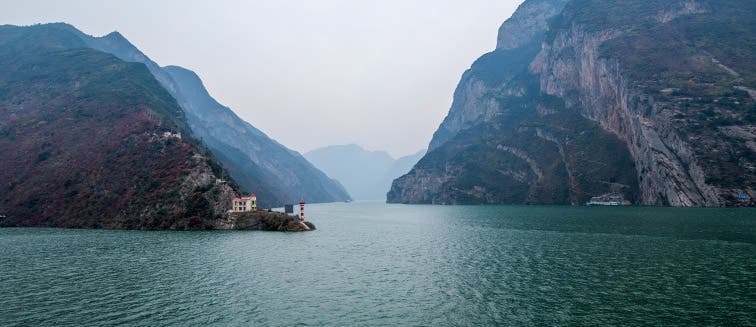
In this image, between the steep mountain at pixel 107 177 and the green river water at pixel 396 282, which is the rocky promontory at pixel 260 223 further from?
the green river water at pixel 396 282

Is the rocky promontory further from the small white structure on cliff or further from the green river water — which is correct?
the green river water

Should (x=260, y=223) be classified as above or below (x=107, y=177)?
below

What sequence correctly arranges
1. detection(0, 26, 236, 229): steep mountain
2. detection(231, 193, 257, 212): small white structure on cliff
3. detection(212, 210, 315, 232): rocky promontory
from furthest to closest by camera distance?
detection(231, 193, 257, 212): small white structure on cliff < detection(0, 26, 236, 229): steep mountain < detection(212, 210, 315, 232): rocky promontory

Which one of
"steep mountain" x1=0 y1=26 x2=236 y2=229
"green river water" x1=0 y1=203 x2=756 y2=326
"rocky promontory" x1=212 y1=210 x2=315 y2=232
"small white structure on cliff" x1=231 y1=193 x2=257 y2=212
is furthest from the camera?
"small white structure on cliff" x1=231 y1=193 x2=257 y2=212

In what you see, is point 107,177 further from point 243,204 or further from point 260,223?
point 260,223

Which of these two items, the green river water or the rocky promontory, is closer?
the green river water

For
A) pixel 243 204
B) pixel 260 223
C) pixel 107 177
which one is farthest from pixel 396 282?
pixel 107 177

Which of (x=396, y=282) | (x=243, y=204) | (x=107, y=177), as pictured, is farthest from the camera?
(x=107, y=177)

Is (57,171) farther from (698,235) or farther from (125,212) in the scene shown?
(698,235)

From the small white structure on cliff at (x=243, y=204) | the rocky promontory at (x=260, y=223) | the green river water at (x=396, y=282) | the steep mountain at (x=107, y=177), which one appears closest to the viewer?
the green river water at (x=396, y=282)

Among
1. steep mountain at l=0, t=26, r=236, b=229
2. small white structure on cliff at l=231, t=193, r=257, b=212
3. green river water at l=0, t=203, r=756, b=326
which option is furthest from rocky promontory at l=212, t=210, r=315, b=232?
green river water at l=0, t=203, r=756, b=326

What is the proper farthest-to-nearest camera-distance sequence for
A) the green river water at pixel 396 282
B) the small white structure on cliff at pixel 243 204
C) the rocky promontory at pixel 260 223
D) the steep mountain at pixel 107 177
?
the small white structure on cliff at pixel 243 204 → the steep mountain at pixel 107 177 → the rocky promontory at pixel 260 223 → the green river water at pixel 396 282

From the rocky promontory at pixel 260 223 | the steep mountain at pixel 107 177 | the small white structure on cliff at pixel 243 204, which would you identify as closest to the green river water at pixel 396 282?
the rocky promontory at pixel 260 223

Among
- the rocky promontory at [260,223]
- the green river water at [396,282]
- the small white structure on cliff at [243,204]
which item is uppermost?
the small white structure on cliff at [243,204]
